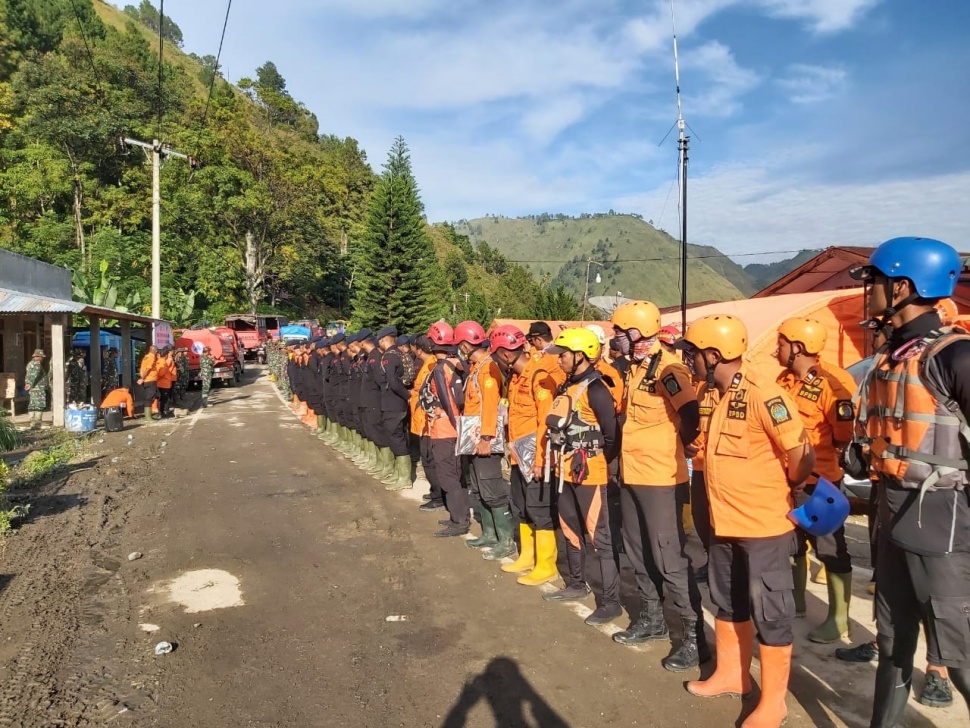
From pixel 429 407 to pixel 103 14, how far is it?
11692cm

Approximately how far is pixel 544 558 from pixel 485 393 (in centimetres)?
164

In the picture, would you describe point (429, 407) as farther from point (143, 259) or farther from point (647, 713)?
point (143, 259)

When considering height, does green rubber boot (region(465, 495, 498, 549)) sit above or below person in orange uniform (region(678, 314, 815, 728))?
below

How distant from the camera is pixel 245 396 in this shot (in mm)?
22328

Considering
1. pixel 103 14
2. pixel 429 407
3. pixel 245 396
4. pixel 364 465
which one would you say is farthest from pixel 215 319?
pixel 103 14

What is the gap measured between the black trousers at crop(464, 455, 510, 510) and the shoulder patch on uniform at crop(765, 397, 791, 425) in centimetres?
331

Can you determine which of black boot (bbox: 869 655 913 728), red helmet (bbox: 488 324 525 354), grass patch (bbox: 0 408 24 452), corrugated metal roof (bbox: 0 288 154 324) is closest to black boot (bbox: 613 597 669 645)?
black boot (bbox: 869 655 913 728)

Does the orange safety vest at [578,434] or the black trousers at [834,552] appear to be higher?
the orange safety vest at [578,434]

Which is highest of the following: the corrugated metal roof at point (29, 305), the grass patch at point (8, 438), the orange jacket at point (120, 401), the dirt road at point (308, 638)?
the corrugated metal roof at point (29, 305)

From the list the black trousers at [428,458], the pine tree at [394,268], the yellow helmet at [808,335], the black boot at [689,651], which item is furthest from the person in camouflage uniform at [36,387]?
the pine tree at [394,268]

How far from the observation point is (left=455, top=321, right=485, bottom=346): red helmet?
6871 millimetres

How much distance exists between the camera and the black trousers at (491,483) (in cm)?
607

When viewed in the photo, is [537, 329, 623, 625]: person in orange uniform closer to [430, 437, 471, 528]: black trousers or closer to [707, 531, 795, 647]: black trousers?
[707, 531, 795, 647]: black trousers

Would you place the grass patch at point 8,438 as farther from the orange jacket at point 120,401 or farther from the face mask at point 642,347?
the face mask at point 642,347
